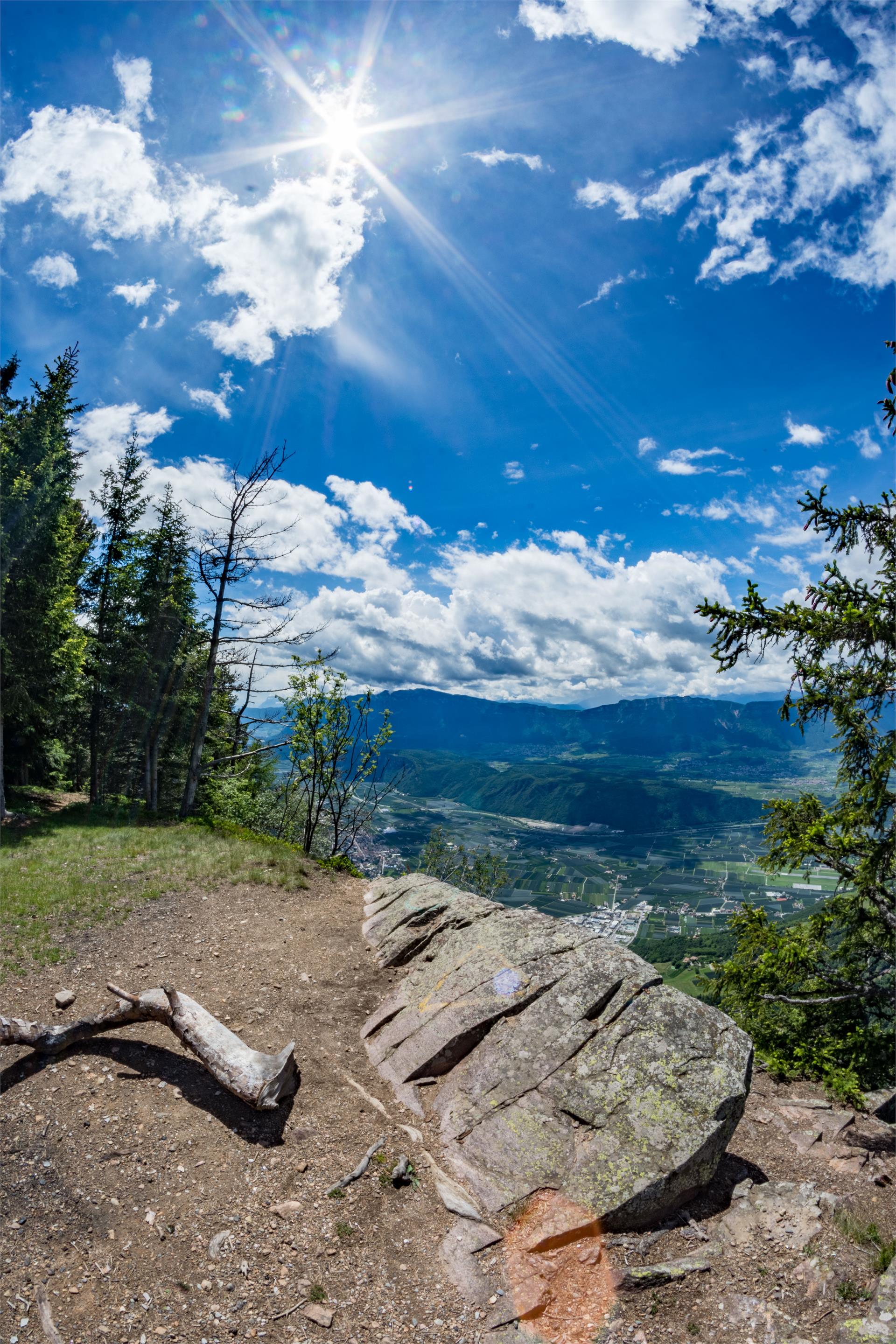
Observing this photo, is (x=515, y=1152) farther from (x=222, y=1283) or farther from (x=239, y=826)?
(x=239, y=826)

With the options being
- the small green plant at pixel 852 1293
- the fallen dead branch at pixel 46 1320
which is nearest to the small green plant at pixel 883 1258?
the small green plant at pixel 852 1293

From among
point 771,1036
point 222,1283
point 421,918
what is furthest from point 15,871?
point 771,1036

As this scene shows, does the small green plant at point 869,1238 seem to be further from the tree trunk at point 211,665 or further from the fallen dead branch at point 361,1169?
the tree trunk at point 211,665

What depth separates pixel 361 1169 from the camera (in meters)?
7.28

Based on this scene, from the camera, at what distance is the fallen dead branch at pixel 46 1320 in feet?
16.1

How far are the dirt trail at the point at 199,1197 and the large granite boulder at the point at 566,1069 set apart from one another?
883 millimetres

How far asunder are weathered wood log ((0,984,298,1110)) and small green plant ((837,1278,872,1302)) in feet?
22.7

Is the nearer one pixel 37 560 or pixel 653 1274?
pixel 653 1274

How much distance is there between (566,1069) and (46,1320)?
6.35 metres

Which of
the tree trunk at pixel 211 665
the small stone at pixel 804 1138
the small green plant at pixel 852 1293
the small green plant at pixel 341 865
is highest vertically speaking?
the tree trunk at pixel 211 665

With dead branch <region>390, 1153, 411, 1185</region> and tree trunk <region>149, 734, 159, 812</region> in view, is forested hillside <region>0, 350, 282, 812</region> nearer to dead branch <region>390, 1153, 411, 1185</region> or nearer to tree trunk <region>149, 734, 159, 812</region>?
tree trunk <region>149, 734, 159, 812</region>

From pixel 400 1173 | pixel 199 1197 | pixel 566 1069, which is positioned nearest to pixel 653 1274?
pixel 566 1069

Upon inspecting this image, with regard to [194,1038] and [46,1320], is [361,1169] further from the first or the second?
[46,1320]

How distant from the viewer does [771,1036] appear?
11.9 meters
